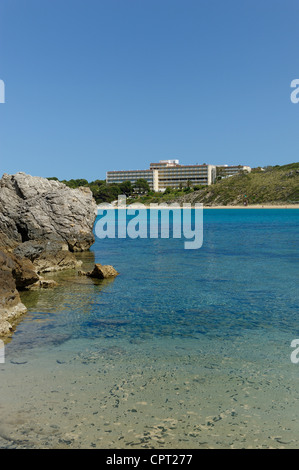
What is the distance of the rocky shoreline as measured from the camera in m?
27.2

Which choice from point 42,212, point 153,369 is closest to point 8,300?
point 153,369

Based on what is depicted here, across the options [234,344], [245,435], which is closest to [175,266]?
[234,344]

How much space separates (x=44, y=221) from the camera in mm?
32156

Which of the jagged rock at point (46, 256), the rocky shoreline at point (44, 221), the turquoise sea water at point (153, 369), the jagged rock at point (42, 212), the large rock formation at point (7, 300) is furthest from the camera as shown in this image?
the jagged rock at point (42, 212)

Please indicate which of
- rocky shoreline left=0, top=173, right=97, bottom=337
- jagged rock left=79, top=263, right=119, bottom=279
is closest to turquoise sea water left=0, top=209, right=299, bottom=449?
jagged rock left=79, top=263, right=119, bottom=279

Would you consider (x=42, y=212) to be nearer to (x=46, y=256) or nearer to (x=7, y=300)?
(x=46, y=256)

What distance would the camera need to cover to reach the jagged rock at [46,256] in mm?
25406

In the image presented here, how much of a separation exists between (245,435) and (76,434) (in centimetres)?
294

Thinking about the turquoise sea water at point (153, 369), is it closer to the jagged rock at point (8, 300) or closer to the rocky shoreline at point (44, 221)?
the jagged rock at point (8, 300)

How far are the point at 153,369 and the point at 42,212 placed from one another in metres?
23.9

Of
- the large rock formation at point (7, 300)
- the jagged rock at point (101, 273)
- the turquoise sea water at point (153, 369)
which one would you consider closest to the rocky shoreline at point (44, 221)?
the jagged rock at point (101, 273)

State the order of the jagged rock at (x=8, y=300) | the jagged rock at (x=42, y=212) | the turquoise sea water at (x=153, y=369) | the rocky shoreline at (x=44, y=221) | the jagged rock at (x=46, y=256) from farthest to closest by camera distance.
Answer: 1. the jagged rock at (x=42, y=212)
2. the rocky shoreline at (x=44, y=221)
3. the jagged rock at (x=46, y=256)
4. the jagged rock at (x=8, y=300)
5. the turquoise sea water at (x=153, y=369)

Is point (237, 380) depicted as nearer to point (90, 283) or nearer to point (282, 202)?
point (90, 283)

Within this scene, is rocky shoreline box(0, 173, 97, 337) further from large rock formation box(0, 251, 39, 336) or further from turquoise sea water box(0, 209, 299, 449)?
large rock formation box(0, 251, 39, 336)
